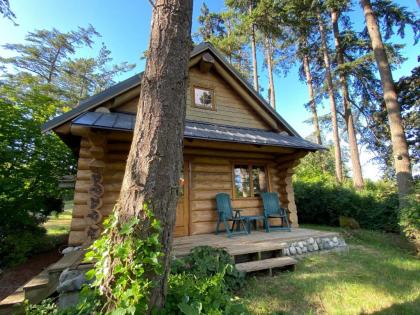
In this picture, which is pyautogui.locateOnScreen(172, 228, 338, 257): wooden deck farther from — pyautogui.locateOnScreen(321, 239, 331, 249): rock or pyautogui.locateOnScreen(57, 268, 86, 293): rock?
pyautogui.locateOnScreen(57, 268, 86, 293): rock

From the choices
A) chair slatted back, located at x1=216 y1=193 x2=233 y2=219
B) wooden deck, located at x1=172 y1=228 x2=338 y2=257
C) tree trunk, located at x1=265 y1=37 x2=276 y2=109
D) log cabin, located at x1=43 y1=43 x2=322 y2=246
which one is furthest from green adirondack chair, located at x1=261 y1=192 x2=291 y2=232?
tree trunk, located at x1=265 y1=37 x2=276 y2=109

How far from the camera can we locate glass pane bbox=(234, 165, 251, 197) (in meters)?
7.10

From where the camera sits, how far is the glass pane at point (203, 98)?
23.4 feet

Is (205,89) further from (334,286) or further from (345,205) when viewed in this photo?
(345,205)

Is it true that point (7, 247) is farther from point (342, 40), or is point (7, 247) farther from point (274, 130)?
point (342, 40)

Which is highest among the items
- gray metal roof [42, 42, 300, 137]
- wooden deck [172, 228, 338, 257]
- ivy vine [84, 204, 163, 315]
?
gray metal roof [42, 42, 300, 137]

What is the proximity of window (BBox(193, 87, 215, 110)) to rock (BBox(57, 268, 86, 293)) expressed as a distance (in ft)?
16.9

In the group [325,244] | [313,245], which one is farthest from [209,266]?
[325,244]

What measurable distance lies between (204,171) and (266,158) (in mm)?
2137

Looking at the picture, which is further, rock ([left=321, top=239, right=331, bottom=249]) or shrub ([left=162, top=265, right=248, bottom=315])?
rock ([left=321, top=239, right=331, bottom=249])

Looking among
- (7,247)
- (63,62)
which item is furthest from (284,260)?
(63,62)

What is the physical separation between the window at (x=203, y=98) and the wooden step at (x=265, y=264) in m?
4.52

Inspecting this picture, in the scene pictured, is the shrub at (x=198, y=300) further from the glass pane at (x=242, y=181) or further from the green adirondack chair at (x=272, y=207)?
the glass pane at (x=242, y=181)

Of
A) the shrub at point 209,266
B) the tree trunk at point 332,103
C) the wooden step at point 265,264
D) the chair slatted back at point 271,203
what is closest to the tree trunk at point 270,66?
the tree trunk at point 332,103
